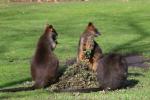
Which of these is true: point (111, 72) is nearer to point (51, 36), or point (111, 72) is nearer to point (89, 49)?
point (89, 49)

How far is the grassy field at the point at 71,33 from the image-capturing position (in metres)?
10.0

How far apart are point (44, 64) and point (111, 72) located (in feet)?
4.67

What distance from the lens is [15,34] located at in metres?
20.4

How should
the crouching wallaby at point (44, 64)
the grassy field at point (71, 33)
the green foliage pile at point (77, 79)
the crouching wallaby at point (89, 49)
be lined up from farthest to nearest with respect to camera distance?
the crouching wallaby at point (89, 49) < the crouching wallaby at point (44, 64) < the green foliage pile at point (77, 79) < the grassy field at point (71, 33)

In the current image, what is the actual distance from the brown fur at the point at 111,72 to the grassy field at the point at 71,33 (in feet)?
0.64

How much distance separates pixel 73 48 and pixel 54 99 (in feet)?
25.7

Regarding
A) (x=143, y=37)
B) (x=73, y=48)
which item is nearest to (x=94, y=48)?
(x=73, y=48)

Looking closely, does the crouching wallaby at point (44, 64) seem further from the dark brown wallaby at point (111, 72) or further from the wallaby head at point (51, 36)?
the dark brown wallaby at point (111, 72)

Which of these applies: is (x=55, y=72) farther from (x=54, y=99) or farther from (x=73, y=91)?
(x=54, y=99)

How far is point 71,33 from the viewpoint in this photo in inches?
816

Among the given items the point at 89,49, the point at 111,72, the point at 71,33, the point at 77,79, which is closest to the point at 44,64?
the point at 77,79

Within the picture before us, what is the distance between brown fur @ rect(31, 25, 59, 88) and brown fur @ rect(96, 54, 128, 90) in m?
1.06

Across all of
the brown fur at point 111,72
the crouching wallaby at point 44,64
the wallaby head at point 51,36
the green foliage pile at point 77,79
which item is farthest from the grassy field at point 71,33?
the wallaby head at point 51,36

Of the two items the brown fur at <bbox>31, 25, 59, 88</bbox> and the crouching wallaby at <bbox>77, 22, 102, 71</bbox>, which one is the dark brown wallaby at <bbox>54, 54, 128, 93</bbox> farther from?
the crouching wallaby at <bbox>77, 22, 102, 71</bbox>
